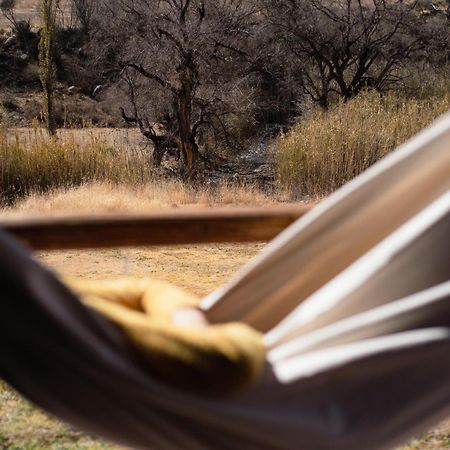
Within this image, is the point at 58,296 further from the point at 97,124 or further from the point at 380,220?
the point at 97,124

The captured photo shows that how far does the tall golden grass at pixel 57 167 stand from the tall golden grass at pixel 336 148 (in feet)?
3.93

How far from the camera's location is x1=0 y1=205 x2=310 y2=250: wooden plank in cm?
110

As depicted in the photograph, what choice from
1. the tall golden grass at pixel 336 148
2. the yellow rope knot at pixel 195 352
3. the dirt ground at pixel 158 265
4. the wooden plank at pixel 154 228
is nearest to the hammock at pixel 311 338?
the yellow rope knot at pixel 195 352

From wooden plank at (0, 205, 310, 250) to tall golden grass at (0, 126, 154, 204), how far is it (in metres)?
→ 4.80

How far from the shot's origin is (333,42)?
8.91 meters

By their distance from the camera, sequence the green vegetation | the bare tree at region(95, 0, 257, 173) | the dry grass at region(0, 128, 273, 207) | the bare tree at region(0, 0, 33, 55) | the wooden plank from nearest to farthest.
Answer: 1. the wooden plank
2. the dry grass at region(0, 128, 273, 207)
3. the bare tree at region(95, 0, 257, 173)
4. the green vegetation
5. the bare tree at region(0, 0, 33, 55)

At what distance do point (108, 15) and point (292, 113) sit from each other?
2.99 meters

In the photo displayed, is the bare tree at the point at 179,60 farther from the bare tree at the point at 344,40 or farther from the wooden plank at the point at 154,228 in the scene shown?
the wooden plank at the point at 154,228

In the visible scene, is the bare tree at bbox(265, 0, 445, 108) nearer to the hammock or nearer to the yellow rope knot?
the hammock

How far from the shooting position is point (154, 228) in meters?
1.16

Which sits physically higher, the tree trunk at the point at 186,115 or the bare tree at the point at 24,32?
the bare tree at the point at 24,32

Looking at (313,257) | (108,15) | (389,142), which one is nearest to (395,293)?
(313,257)

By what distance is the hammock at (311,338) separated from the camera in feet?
2.12

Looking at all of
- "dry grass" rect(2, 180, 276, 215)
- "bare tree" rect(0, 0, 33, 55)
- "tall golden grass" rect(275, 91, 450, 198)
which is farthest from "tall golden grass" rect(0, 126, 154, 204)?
"bare tree" rect(0, 0, 33, 55)
